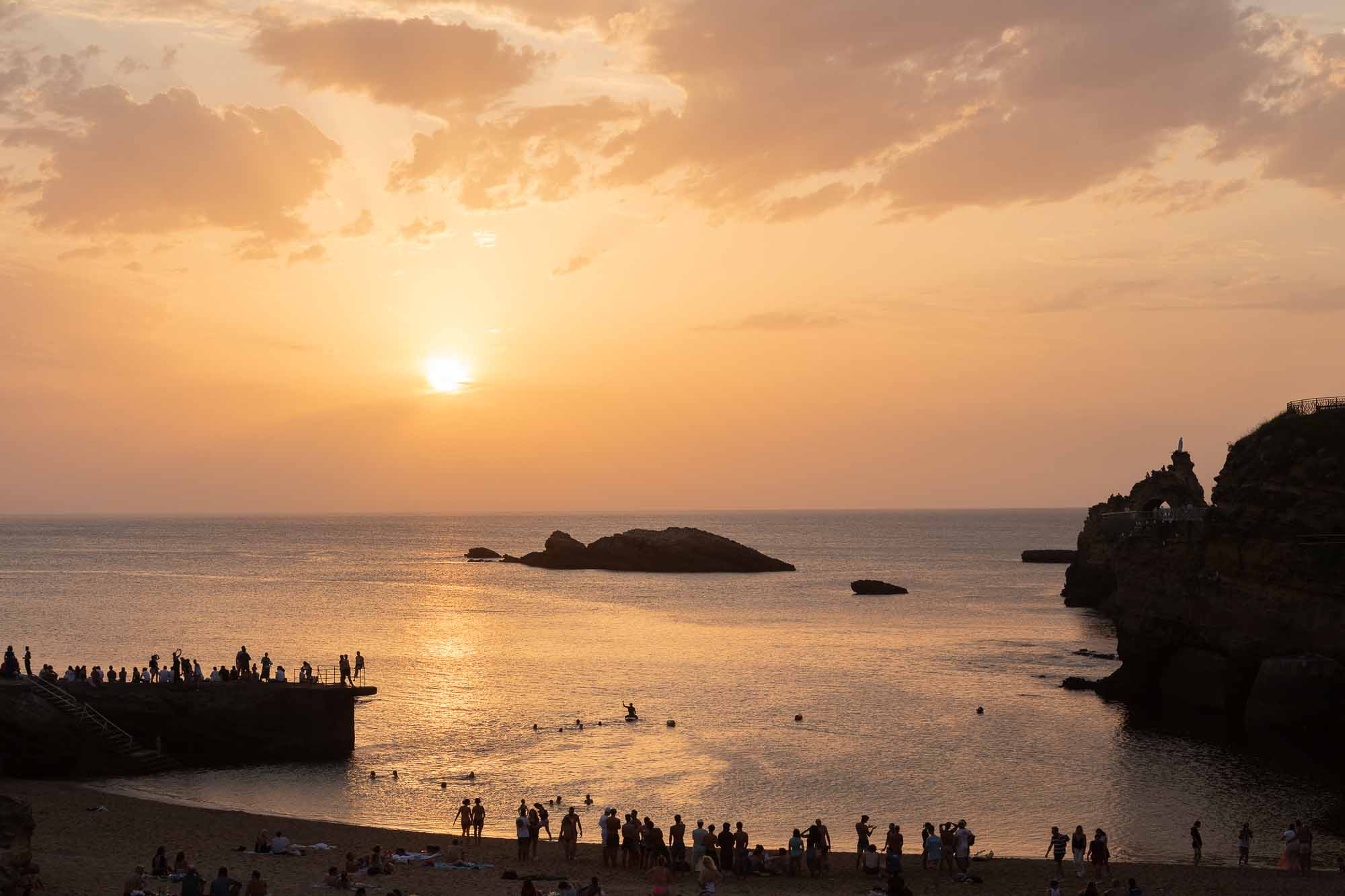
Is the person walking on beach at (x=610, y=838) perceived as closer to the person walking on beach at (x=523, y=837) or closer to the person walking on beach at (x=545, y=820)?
the person walking on beach at (x=523, y=837)

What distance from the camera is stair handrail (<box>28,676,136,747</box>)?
43.3 metres

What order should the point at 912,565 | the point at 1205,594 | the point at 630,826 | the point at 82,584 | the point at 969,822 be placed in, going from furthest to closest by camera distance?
the point at 912,565
the point at 82,584
the point at 1205,594
the point at 969,822
the point at 630,826

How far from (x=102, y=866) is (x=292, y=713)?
17.5 m

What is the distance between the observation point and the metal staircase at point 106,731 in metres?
43.1

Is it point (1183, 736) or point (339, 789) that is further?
point (1183, 736)

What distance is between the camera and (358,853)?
32.9 metres

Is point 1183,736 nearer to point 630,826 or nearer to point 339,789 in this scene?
point 630,826

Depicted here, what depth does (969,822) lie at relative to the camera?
38.4m

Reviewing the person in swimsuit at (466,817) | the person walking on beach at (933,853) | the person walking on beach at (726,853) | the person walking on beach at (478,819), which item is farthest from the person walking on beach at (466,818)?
the person walking on beach at (933,853)

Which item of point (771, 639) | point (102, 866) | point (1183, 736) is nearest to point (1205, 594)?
point (1183, 736)

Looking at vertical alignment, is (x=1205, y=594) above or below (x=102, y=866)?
above

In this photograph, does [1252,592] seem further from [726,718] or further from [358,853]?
[358,853]

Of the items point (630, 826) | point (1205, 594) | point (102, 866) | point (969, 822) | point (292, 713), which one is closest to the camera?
point (102, 866)

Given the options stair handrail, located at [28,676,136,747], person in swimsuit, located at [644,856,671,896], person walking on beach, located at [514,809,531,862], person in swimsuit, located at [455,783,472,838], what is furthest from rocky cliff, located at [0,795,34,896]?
stair handrail, located at [28,676,136,747]
